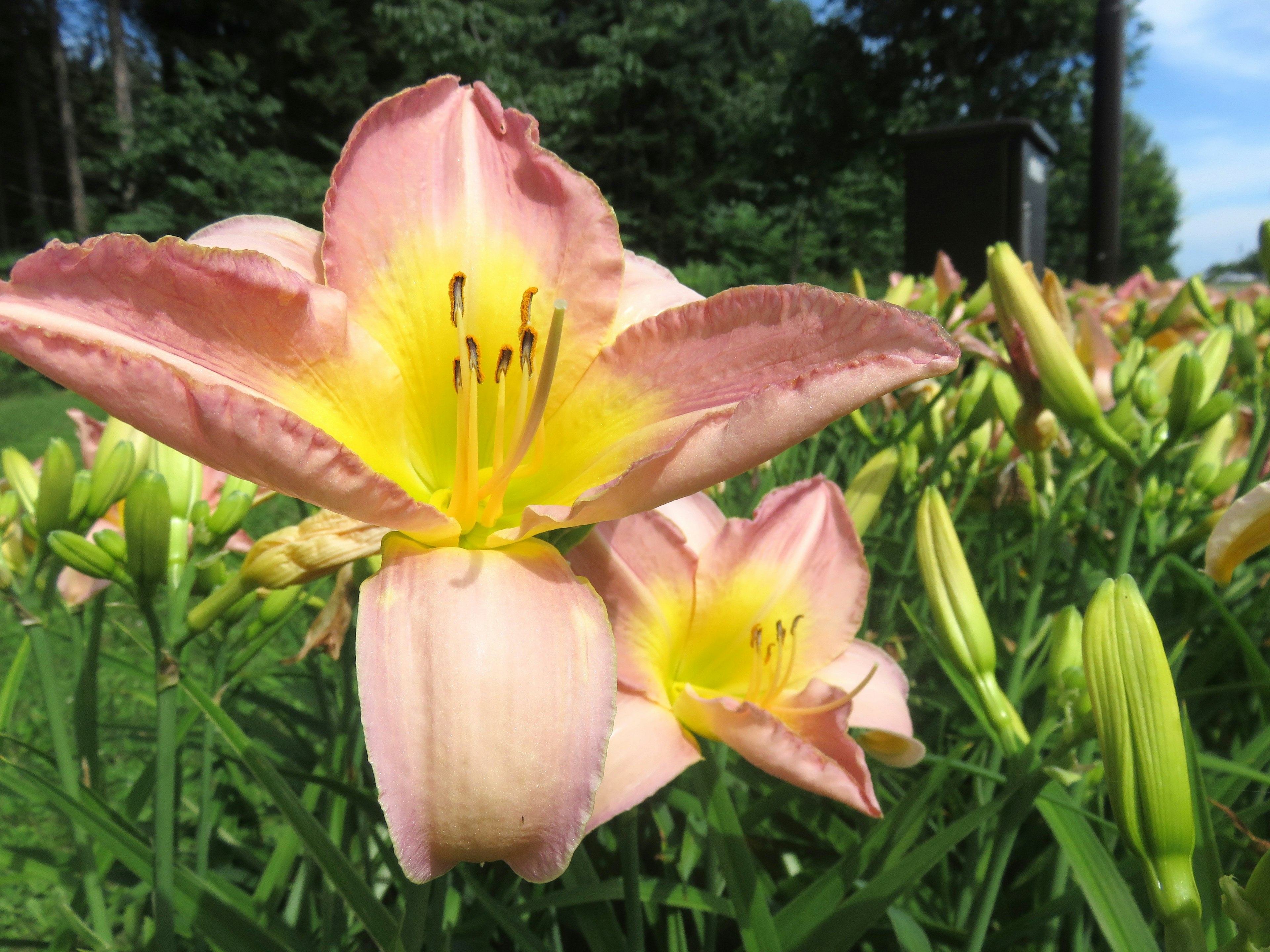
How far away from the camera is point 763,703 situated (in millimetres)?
734

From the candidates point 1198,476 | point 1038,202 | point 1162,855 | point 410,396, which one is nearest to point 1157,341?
point 1198,476

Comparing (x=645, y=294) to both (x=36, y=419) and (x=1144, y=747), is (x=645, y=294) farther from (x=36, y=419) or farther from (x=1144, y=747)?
(x=36, y=419)

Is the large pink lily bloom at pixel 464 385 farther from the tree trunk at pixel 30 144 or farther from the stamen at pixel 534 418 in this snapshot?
the tree trunk at pixel 30 144

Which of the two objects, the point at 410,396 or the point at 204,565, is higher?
the point at 410,396

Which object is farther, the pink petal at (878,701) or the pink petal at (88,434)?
the pink petal at (88,434)

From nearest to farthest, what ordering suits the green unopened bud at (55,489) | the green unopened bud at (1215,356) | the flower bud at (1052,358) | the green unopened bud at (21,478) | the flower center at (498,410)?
1. the flower center at (498,410)
2. the green unopened bud at (55,489)
3. the green unopened bud at (21,478)
4. the flower bud at (1052,358)
5. the green unopened bud at (1215,356)

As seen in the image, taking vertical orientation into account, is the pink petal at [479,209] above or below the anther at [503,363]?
above

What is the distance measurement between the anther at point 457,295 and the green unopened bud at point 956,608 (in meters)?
0.47

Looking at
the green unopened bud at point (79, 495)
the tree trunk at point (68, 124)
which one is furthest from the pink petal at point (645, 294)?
the tree trunk at point (68, 124)

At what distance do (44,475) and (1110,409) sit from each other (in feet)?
5.36

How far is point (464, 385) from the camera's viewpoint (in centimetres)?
53

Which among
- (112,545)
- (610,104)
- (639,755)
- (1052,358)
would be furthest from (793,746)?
(610,104)

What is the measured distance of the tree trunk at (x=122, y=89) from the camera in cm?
1119

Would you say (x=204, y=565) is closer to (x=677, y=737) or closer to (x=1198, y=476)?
(x=677, y=737)
